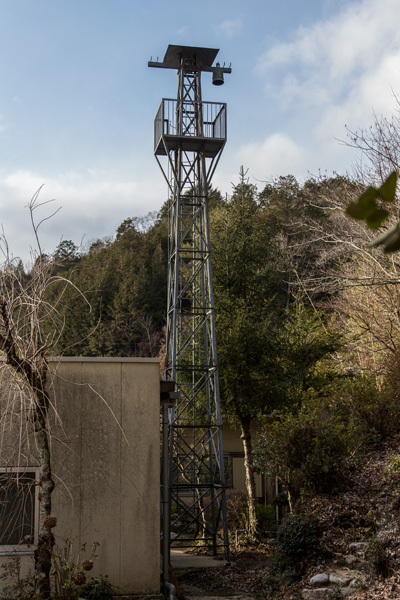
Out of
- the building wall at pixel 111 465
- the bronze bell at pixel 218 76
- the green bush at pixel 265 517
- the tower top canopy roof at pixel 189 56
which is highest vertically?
the tower top canopy roof at pixel 189 56

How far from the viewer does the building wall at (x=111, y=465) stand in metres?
8.54

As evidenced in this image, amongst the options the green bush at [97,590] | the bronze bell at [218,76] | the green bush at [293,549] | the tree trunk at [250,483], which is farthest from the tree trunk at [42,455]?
the bronze bell at [218,76]

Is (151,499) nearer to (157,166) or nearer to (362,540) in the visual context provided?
(362,540)

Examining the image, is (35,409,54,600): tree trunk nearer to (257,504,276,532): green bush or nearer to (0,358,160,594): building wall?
(0,358,160,594): building wall

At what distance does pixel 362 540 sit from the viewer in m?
9.57

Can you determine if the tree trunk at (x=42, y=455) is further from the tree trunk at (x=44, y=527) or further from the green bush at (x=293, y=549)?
the green bush at (x=293, y=549)

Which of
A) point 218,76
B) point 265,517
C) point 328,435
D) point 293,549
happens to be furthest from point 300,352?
point 293,549

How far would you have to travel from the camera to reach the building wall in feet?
28.0

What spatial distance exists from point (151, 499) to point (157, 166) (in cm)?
918

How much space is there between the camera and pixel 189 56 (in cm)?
1544

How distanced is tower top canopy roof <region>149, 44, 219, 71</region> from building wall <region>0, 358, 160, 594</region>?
30.3ft

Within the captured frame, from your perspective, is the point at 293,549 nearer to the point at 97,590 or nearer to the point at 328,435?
the point at 328,435

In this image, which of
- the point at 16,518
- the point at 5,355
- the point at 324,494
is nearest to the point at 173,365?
the point at 324,494

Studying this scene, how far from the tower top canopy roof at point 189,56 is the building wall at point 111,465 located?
9.23 meters
